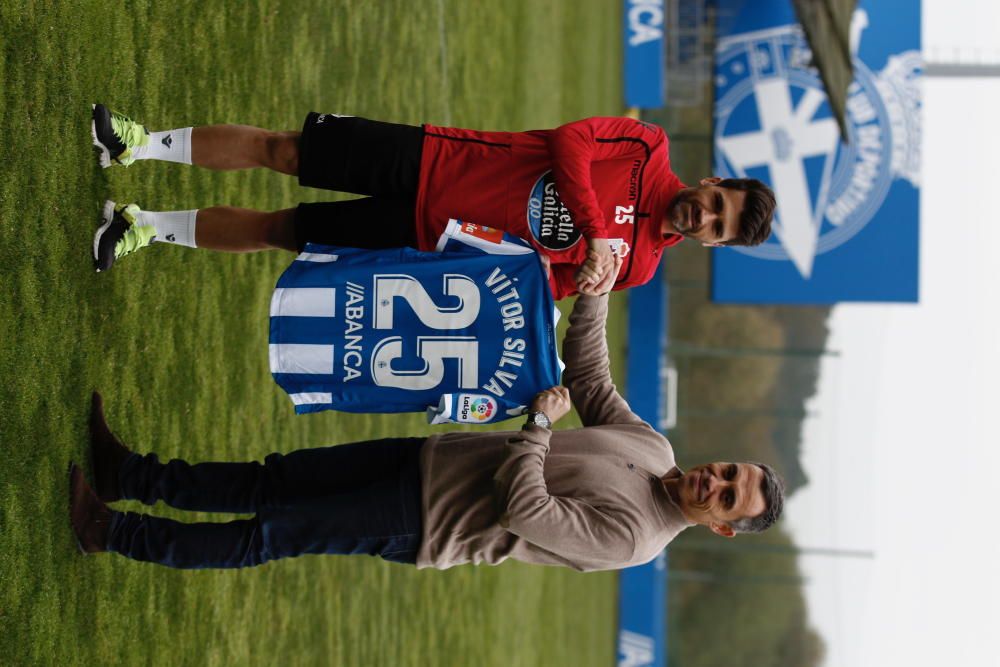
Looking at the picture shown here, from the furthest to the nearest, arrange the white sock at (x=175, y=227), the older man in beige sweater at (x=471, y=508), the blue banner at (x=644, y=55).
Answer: the blue banner at (x=644, y=55) → the white sock at (x=175, y=227) → the older man in beige sweater at (x=471, y=508)

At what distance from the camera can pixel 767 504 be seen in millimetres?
3010

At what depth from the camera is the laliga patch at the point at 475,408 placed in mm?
2980

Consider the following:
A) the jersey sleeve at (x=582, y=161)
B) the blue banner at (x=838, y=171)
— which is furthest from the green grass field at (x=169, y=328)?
the blue banner at (x=838, y=171)

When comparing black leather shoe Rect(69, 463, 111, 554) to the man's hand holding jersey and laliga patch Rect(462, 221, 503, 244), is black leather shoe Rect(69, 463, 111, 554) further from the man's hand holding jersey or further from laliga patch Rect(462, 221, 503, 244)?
the man's hand holding jersey

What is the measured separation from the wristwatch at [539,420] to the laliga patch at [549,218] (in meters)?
0.57

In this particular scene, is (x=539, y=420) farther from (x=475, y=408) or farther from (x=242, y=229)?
(x=242, y=229)

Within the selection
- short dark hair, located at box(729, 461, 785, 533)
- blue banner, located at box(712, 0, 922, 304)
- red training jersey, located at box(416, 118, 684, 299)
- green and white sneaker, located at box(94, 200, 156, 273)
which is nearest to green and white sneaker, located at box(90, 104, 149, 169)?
green and white sneaker, located at box(94, 200, 156, 273)

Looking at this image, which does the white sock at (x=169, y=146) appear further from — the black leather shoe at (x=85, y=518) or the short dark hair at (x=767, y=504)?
the short dark hair at (x=767, y=504)

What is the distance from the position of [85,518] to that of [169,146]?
122cm

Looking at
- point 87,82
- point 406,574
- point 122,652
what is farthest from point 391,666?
point 87,82

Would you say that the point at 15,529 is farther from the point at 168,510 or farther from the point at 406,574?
the point at 406,574

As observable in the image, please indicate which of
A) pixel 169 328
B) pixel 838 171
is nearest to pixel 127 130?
pixel 169 328

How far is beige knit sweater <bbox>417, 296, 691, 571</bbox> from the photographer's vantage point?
2752mm

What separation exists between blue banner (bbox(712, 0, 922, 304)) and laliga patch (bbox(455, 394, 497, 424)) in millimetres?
8492
